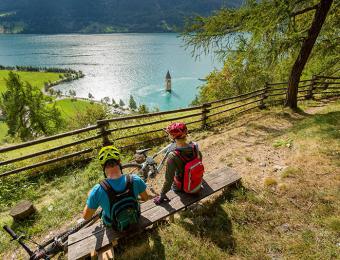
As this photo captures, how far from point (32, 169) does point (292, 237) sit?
25.7 ft

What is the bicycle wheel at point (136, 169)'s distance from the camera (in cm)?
575

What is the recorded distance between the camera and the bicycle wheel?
575 cm

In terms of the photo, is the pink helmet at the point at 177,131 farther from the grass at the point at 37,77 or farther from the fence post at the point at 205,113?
the grass at the point at 37,77

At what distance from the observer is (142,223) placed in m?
3.87

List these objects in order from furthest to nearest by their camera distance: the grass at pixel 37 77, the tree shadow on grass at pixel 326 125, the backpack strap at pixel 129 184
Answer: the grass at pixel 37 77 → the tree shadow on grass at pixel 326 125 → the backpack strap at pixel 129 184

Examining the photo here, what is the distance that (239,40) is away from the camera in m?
10.6

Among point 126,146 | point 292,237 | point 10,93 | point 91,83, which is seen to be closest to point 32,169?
point 126,146

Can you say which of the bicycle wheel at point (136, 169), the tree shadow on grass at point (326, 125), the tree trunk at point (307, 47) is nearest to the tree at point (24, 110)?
the bicycle wheel at point (136, 169)

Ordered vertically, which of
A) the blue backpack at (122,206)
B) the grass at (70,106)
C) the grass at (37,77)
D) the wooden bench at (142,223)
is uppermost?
the blue backpack at (122,206)

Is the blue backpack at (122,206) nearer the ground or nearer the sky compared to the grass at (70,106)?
nearer the sky

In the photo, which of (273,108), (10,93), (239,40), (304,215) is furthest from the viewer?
(10,93)

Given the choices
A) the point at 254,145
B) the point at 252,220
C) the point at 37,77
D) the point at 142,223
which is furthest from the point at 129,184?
the point at 37,77

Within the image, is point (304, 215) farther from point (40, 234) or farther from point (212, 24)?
point (212, 24)

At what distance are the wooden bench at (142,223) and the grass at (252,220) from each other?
0.33 m
